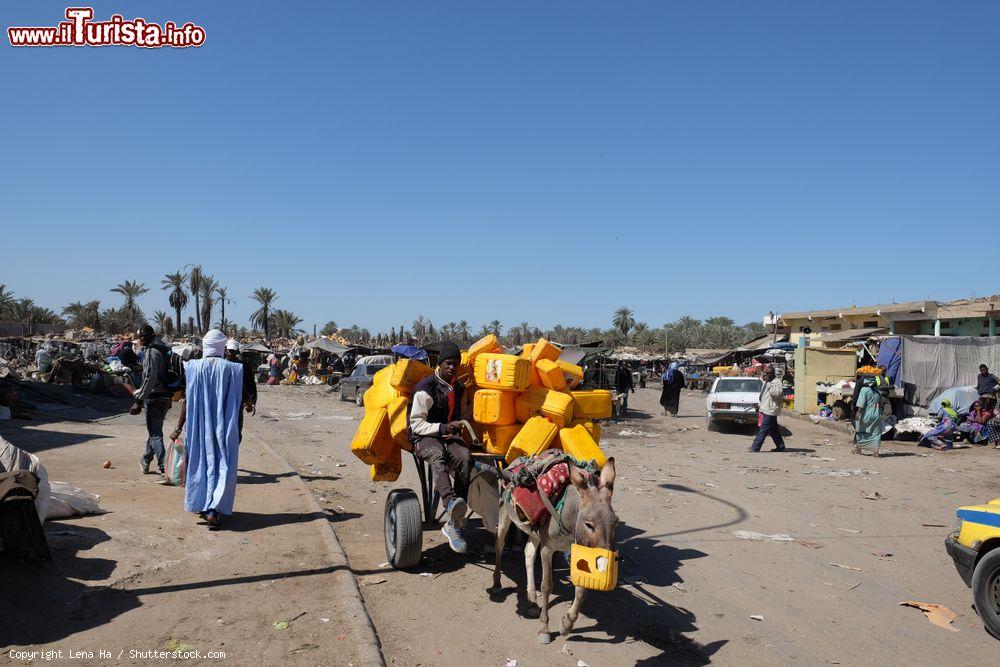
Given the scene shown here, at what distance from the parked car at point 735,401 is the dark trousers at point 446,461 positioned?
1534 cm

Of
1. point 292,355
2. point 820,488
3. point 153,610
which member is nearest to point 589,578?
point 153,610

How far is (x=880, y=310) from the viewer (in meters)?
31.6

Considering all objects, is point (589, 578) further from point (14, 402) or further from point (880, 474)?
point (14, 402)

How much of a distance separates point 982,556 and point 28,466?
8210 millimetres

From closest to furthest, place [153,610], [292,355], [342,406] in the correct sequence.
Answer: [153,610] < [342,406] < [292,355]

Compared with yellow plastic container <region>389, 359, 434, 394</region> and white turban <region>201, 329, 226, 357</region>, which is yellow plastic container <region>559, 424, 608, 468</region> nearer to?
yellow plastic container <region>389, 359, 434, 394</region>

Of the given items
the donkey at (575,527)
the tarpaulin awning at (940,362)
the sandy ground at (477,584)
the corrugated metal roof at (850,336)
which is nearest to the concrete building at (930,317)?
the corrugated metal roof at (850,336)

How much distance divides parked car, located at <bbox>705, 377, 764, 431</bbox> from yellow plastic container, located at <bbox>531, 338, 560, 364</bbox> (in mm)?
14416

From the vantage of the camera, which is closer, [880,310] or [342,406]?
[342,406]

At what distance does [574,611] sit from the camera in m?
4.29

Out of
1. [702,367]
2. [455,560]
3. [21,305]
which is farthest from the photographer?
[21,305]

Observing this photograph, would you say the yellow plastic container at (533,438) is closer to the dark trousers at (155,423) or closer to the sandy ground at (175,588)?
the sandy ground at (175,588)

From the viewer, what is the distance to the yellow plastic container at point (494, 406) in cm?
595

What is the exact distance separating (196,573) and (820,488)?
9633 mm
